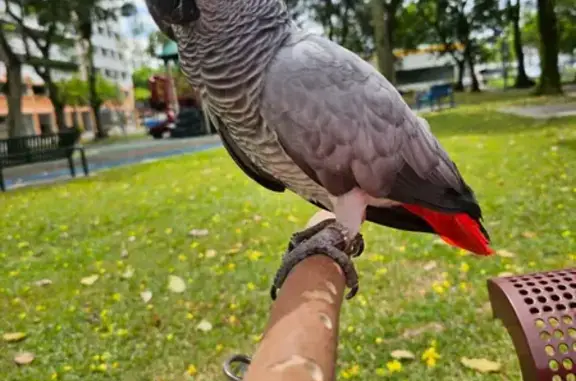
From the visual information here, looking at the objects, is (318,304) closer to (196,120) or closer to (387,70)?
(387,70)

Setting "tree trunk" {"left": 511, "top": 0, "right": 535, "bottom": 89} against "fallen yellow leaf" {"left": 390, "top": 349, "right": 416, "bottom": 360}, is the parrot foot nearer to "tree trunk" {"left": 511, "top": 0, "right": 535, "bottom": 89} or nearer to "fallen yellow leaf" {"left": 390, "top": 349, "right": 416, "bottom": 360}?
"fallen yellow leaf" {"left": 390, "top": 349, "right": 416, "bottom": 360}

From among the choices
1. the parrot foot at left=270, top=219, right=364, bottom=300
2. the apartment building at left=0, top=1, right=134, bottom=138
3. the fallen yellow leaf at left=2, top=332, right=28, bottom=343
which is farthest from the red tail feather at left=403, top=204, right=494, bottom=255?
the apartment building at left=0, top=1, right=134, bottom=138

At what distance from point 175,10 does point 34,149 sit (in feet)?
22.1

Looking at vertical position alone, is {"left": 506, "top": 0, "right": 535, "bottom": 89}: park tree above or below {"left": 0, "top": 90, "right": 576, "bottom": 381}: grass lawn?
above

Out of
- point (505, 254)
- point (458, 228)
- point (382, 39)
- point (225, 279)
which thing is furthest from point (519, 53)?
point (458, 228)

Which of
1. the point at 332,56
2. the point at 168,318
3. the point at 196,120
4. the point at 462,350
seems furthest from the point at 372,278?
the point at 196,120

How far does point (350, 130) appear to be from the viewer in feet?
4.19

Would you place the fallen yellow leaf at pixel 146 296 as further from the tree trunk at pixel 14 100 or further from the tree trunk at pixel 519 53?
the tree trunk at pixel 519 53

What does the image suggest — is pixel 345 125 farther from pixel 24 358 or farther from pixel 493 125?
pixel 493 125

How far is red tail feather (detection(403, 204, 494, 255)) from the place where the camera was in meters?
1.52

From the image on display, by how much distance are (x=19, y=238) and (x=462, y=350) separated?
3.10 metres

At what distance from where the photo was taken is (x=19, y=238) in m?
3.87

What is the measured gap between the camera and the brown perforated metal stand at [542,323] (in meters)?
0.89

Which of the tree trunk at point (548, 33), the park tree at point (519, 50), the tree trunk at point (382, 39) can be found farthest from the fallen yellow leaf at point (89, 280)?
the park tree at point (519, 50)
